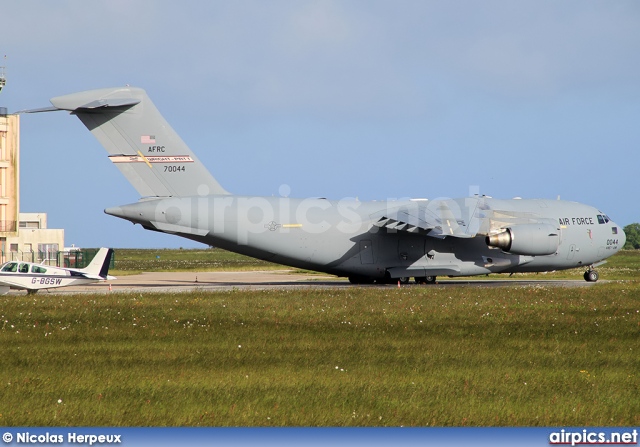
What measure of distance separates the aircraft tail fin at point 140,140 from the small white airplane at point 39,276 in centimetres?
365

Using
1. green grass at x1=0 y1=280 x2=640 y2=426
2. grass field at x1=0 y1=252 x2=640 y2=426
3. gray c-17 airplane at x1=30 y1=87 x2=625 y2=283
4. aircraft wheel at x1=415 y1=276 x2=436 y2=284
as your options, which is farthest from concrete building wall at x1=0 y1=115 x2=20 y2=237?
grass field at x1=0 y1=252 x2=640 y2=426

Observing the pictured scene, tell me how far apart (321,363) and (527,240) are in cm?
2152

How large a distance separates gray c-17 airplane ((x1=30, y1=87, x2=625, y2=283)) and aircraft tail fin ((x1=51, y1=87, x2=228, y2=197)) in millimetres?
38

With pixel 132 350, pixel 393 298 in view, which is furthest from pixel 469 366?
pixel 393 298

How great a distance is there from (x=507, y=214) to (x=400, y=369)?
23207 millimetres

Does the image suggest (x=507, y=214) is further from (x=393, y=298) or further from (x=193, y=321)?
(x=193, y=321)

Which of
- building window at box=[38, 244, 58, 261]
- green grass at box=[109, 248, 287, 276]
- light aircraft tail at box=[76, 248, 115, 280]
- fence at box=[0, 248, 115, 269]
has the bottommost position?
green grass at box=[109, 248, 287, 276]

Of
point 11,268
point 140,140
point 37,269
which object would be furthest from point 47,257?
point 140,140

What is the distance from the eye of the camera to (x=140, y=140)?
3105 cm

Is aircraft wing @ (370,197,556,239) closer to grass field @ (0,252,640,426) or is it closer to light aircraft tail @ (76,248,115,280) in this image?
grass field @ (0,252,640,426)

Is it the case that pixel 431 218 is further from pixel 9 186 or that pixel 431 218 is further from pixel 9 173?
pixel 9 186

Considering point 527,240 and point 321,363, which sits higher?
point 527,240

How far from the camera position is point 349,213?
34.3 m

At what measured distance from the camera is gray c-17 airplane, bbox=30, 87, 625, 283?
30.9m
